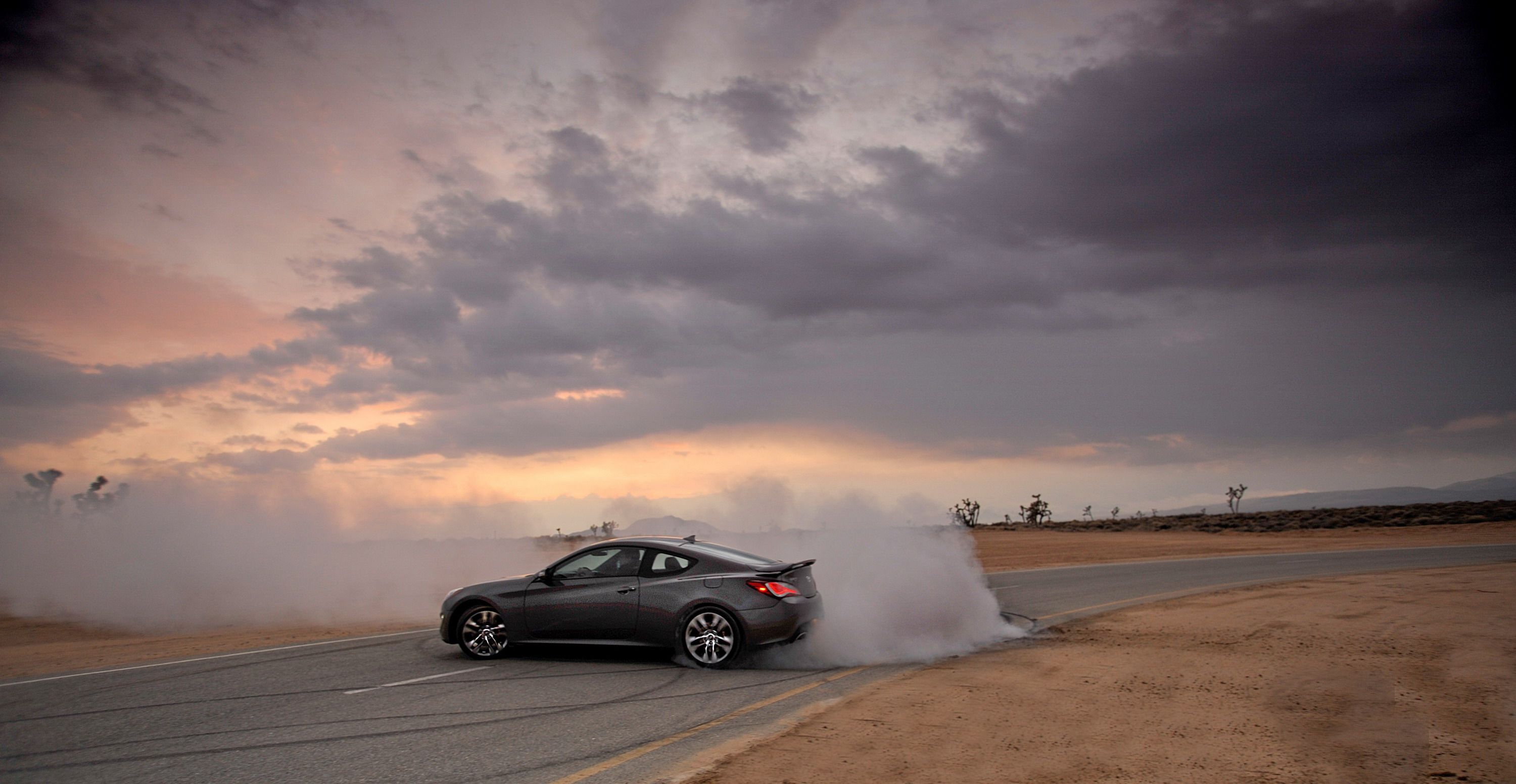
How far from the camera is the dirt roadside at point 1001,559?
12734mm

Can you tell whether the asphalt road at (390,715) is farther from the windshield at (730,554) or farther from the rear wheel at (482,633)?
the windshield at (730,554)

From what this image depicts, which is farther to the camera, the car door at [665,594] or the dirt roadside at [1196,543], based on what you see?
the dirt roadside at [1196,543]

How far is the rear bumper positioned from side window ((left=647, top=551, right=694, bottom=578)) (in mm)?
920

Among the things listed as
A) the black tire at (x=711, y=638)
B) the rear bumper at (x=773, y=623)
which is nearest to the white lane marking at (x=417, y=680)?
the black tire at (x=711, y=638)

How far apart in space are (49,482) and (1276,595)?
78.8 m

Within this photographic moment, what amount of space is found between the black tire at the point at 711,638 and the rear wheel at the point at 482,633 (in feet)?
7.82

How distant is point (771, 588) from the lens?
9.34 m

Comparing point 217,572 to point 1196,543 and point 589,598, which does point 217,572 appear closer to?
point 589,598

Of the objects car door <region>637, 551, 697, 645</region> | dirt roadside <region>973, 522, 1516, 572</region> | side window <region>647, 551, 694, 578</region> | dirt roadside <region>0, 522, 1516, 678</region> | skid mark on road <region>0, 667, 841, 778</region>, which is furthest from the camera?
dirt roadside <region>973, 522, 1516, 572</region>

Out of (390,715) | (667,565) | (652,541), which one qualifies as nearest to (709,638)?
(667,565)

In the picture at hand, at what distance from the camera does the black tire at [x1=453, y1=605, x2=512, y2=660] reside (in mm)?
10336

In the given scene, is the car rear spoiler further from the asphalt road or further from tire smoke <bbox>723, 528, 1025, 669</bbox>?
the asphalt road

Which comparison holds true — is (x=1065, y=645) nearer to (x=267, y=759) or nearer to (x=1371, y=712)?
(x=1371, y=712)

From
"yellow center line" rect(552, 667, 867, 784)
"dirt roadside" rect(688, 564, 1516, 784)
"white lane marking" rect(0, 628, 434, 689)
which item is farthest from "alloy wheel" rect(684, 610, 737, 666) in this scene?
"white lane marking" rect(0, 628, 434, 689)
